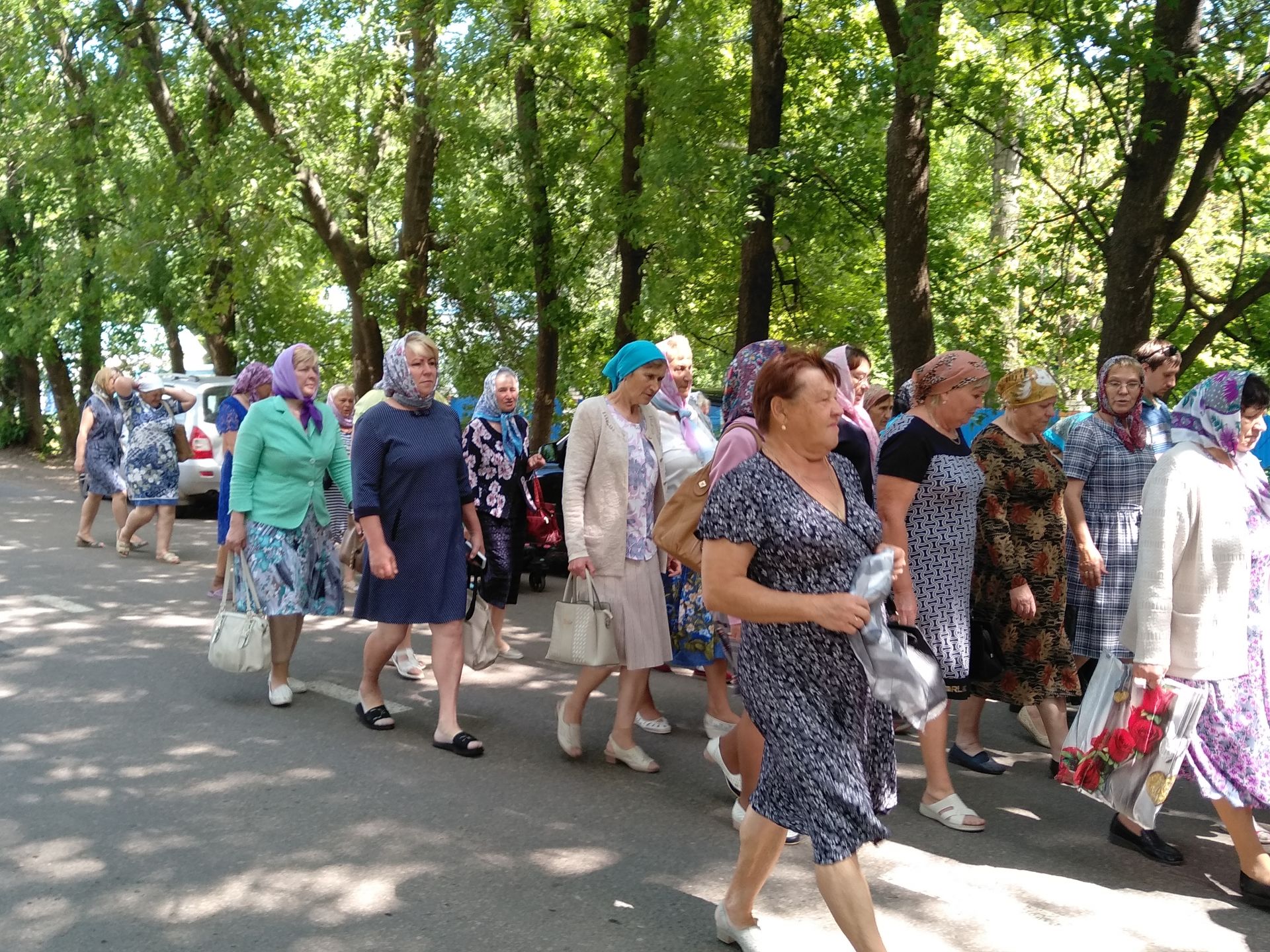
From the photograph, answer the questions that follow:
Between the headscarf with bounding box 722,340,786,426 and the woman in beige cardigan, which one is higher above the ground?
the headscarf with bounding box 722,340,786,426

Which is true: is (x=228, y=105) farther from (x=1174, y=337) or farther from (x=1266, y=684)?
(x=1266, y=684)

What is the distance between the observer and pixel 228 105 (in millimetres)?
23484

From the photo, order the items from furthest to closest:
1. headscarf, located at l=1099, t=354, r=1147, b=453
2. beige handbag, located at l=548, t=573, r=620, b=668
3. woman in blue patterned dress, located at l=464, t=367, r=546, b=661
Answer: woman in blue patterned dress, located at l=464, t=367, r=546, b=661 < headscarf, located at l=1099, t=354, r=1147, b=453 < beige handbag, located at l=548, t=573, r=620, b=668

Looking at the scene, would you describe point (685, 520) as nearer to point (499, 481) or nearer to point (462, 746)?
Result: point (462, 746)

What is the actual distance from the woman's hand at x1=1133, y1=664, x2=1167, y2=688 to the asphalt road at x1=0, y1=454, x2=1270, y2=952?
2.64 feet

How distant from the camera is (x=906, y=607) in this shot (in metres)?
5.45

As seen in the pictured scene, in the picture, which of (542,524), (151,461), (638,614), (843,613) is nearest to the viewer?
(843,613)

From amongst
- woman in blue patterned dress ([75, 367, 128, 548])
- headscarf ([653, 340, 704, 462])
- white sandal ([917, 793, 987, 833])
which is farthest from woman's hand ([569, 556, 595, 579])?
woman in blue patterned dress ([75, 367, 128, 548])

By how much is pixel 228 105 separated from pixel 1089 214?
1533 cm

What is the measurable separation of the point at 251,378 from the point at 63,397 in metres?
21.8

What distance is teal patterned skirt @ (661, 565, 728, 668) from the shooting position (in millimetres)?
6938

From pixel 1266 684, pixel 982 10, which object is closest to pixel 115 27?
pixel 982 10

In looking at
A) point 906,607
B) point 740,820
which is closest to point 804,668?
point 906,607

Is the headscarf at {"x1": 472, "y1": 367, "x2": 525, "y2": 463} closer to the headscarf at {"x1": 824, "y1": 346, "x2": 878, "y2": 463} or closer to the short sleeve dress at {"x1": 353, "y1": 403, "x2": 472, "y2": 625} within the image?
the short sleeve dress at {"x1": 353, "y1": 403, "x2": 472, "y2": 625}
